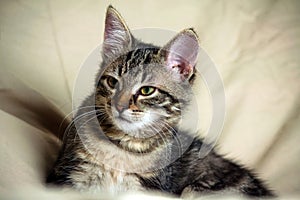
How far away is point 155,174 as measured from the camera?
37.1 inches

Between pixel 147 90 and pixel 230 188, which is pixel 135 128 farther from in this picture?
pixel 230 188

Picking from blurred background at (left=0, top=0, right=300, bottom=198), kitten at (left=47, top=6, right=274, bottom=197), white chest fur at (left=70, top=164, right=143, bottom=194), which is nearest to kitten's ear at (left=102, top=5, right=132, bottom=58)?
kitten at (left=47, top=6, right=274, bottom=197)

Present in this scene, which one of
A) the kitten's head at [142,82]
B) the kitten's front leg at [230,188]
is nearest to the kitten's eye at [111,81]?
the kitten's head at [142,82]

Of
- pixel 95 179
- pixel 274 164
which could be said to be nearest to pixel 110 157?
pixel 95 179

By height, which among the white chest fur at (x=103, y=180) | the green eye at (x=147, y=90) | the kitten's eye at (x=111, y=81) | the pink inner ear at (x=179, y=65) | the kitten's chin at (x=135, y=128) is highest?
the pink inner ear at (x=179, y=65)

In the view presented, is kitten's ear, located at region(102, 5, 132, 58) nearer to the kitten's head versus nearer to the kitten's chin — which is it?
the kitten's head

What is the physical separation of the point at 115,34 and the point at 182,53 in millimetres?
147

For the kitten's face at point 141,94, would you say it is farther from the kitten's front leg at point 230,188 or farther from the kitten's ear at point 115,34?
the kitten's front leg at point 230,188

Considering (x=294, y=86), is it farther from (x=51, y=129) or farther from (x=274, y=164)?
(x=51, y=129)

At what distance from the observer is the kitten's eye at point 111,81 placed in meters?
0.94

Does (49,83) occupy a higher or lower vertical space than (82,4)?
lower

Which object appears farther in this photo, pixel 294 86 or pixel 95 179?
pixel 294 86

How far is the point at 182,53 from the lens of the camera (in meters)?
0.94

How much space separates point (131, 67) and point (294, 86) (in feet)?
1.31
